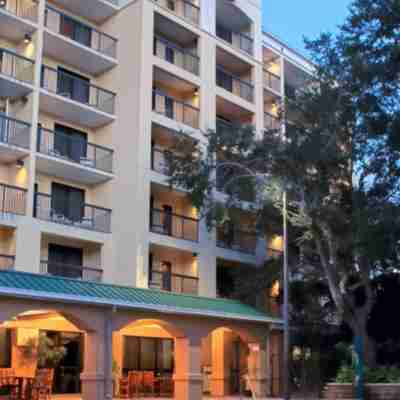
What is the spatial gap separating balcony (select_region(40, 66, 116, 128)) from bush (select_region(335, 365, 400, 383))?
1559cm

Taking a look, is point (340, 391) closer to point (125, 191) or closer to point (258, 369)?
point (258, 369)

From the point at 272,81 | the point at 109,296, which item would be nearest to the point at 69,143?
the point at 109,296

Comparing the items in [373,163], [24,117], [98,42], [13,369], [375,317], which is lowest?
[13,369]

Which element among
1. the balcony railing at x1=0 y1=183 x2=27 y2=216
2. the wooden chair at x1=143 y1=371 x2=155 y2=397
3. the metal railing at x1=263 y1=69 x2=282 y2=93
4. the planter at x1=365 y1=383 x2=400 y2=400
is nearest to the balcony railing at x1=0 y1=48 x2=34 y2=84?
the balcony railing at x1=0 y1=183 x2=27 y2=216

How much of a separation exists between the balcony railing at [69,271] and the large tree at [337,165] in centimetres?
548

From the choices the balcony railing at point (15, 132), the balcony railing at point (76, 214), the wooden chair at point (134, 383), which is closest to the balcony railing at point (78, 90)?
the balcony railing at point (15, 132)

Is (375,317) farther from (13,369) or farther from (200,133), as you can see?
(13,369)

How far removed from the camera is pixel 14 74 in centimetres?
3092

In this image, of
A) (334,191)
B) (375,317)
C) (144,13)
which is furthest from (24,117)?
(375,317)

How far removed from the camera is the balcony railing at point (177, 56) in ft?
119

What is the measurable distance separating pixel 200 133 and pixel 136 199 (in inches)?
239

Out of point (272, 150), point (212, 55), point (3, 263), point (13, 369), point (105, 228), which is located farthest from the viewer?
point (212, 55)

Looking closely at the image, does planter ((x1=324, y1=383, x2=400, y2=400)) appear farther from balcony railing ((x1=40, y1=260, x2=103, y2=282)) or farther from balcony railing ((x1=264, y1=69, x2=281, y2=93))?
balcony railing ((x1=264, y1=69, x2=281, y2=93))

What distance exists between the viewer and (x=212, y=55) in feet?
123
